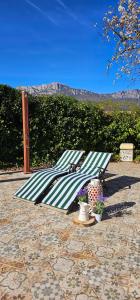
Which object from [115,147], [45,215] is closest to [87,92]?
[115,147]

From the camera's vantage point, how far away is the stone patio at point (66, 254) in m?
3.49

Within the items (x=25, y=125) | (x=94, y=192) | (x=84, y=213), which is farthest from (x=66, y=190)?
(x=25, y=125)

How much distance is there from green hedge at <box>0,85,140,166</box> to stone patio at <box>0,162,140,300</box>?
4.85 metres

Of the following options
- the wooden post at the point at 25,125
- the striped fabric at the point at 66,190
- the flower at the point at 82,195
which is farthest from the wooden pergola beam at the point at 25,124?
the flower at the point at 82,195

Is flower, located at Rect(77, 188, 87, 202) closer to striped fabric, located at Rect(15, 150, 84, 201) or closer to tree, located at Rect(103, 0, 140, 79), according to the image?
striped fabric, located at Rect(15, 150, 84, 201)

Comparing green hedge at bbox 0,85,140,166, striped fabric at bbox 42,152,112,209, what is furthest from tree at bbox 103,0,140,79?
striped fabric at bbox 42,152,112,209

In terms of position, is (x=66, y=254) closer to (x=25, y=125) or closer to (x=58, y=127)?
(x=25, y=125)

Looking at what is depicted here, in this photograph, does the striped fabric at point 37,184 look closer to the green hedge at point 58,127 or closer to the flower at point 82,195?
the flower at point 82,195

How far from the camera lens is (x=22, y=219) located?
18.9 ft

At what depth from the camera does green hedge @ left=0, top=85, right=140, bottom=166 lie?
11195mm

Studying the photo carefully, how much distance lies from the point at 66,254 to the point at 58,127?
8569 mm

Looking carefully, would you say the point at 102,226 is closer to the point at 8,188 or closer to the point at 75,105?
the point at 8,188

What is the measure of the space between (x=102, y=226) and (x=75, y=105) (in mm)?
8557

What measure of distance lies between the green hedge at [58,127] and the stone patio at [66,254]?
485 centimetres
